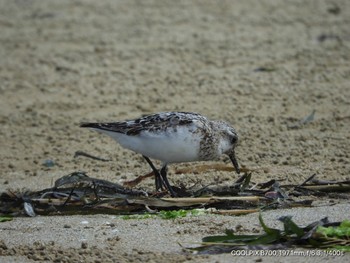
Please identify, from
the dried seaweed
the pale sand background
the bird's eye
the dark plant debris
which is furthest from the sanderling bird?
the dried seaweed

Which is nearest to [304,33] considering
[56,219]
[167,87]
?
[167,87]

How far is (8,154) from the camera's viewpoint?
8414 millimetres

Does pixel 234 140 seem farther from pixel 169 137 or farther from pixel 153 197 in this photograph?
pixel 153 197

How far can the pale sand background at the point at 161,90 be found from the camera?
6.02 m

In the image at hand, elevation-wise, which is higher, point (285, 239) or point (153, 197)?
point (285, 239)

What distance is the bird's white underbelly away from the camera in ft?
22.3

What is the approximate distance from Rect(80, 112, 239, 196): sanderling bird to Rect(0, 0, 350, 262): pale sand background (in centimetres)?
39

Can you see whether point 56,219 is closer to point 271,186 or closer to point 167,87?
point 271,186

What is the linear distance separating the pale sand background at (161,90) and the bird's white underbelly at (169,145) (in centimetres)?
48

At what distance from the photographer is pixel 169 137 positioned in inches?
268

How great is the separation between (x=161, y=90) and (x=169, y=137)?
304cm

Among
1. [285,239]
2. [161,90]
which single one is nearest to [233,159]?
[285,239]

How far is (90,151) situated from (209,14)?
15.0 feet

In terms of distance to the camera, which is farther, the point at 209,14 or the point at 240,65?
the point at 209,14
